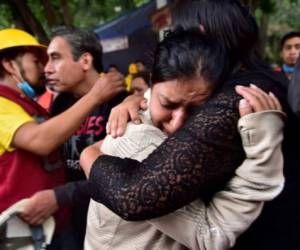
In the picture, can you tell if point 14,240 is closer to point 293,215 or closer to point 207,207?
point 207,207

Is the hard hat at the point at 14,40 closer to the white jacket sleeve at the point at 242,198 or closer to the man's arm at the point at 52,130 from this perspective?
the man's arm at the point at 52,130

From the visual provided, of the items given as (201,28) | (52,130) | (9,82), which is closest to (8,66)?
(9,82)

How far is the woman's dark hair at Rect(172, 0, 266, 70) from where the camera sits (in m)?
1.48

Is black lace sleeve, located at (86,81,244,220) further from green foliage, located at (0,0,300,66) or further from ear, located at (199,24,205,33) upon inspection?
green foliage, located at (0,0,300,66)

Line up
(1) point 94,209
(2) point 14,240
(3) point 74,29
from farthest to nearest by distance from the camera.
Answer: (3) point 74,29 < (2) point 14,240 < (1) point 94,209

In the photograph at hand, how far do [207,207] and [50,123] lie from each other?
1143 millimetres

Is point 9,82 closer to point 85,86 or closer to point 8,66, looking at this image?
point 8,66

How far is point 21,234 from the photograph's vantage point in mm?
2055

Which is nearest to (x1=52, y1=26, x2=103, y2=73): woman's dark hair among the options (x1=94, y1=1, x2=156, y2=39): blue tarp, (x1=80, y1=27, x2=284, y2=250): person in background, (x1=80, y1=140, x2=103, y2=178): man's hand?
(x1=80, y1=140, x2=103, y2=178): man's hand

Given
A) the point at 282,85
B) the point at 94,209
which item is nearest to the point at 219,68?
the point at 282,85

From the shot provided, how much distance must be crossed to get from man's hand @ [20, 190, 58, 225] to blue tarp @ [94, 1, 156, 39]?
6.32 m

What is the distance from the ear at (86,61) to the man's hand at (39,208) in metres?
1.05

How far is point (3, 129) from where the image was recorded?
7.66ft

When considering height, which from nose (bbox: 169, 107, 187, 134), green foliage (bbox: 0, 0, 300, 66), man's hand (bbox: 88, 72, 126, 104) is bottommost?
green foliage (bbox: 0, 0, 300, 66)
